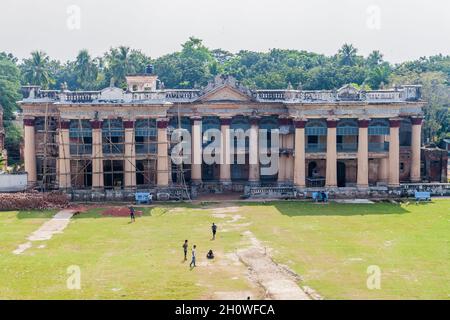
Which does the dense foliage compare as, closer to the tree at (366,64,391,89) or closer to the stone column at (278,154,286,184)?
the tree at (366,64,391,89)

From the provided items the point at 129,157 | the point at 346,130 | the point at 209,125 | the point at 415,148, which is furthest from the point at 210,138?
the point at 415,148

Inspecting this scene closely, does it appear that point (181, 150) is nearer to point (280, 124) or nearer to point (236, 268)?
point (280, 124)

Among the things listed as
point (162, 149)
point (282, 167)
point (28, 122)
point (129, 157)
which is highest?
point (28, 122)

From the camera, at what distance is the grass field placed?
30.9 metres

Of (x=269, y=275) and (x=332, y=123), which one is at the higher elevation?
(x=332, y=123)

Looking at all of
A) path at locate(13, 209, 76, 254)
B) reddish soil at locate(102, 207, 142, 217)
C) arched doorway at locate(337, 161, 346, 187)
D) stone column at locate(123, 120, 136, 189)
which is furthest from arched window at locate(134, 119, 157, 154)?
arched doorway at locate(337, 161, 346, 187)

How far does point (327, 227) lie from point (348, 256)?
9221 millimetres

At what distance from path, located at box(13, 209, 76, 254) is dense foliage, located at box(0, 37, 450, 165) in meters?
37.8

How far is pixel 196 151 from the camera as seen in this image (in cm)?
6362

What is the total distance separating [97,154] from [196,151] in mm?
9875

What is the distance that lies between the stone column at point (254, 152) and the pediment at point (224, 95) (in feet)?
8.33

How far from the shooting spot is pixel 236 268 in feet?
116

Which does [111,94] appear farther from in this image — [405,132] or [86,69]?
[86,69]
